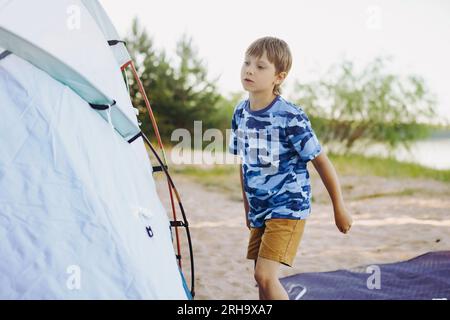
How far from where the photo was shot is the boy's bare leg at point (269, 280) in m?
1.97

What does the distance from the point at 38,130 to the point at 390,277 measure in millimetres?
2286

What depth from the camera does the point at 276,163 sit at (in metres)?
2.06

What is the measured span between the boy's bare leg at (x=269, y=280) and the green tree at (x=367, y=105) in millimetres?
6919

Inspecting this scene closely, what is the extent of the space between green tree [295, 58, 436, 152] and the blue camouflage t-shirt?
6.74 meters

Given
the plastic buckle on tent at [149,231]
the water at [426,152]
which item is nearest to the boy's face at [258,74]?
the plastic buckle on tent at [149,231]

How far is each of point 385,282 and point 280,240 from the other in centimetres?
141

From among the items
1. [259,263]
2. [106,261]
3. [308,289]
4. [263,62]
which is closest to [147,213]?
[106,261]

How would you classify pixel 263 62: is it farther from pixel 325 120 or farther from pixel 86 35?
pixel 325 120

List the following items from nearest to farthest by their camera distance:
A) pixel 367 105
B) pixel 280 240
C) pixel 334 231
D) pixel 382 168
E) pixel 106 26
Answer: pixel 280 240 → pixel 106 26 → pixel 334 231 → pixel 382 168 → pixel 367 105

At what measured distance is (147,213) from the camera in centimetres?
194

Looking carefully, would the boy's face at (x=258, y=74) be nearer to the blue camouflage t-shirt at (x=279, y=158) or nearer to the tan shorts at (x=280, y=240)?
the blue camouflage t-shirt at (x=279, y=158)

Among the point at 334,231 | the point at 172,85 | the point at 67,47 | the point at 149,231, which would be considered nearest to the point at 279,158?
the point at 149,231

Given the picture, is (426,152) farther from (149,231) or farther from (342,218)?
(149,231)
